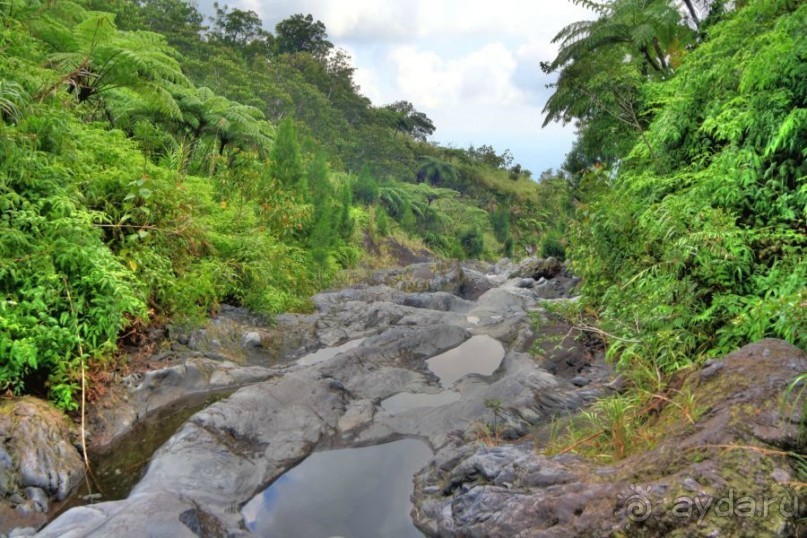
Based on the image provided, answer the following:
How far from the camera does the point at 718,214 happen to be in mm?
4336

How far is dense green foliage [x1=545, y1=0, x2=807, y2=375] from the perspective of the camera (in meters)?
3.88

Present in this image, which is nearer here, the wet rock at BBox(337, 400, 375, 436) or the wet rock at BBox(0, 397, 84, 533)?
the wet rock at BBox(0, 397, 84, 533)

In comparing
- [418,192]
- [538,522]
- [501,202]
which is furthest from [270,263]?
[501,202]

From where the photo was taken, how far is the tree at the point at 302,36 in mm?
38531

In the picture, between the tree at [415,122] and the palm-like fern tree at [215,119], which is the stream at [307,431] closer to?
the palm-like fern tree at [215,119]

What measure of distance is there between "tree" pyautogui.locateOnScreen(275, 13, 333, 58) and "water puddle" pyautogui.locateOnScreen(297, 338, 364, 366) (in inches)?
1377

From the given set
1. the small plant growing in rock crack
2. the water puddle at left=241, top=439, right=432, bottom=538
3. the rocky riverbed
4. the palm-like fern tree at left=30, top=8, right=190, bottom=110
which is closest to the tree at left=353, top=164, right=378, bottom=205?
the palm-like fern tree at left=30, top=8, right=190, bottom=110

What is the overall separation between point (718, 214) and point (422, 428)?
3.42 m

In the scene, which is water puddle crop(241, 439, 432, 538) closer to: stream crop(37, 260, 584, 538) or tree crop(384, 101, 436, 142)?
stream crop(37, 260, 584, 538)

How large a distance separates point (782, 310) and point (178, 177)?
23.6 feet

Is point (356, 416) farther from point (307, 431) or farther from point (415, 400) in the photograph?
point (415, 400)

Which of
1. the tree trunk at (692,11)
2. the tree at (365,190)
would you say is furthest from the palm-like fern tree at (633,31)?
the tree at (365,190)

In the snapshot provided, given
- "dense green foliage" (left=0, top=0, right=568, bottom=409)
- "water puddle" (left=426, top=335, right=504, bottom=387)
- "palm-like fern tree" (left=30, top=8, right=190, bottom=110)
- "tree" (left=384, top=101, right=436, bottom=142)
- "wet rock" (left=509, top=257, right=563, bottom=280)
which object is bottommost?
"water puddle" (left=426, top=335, right=504, bottom=387)

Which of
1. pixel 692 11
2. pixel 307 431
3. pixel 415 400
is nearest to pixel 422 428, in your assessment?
pixel 415 400
